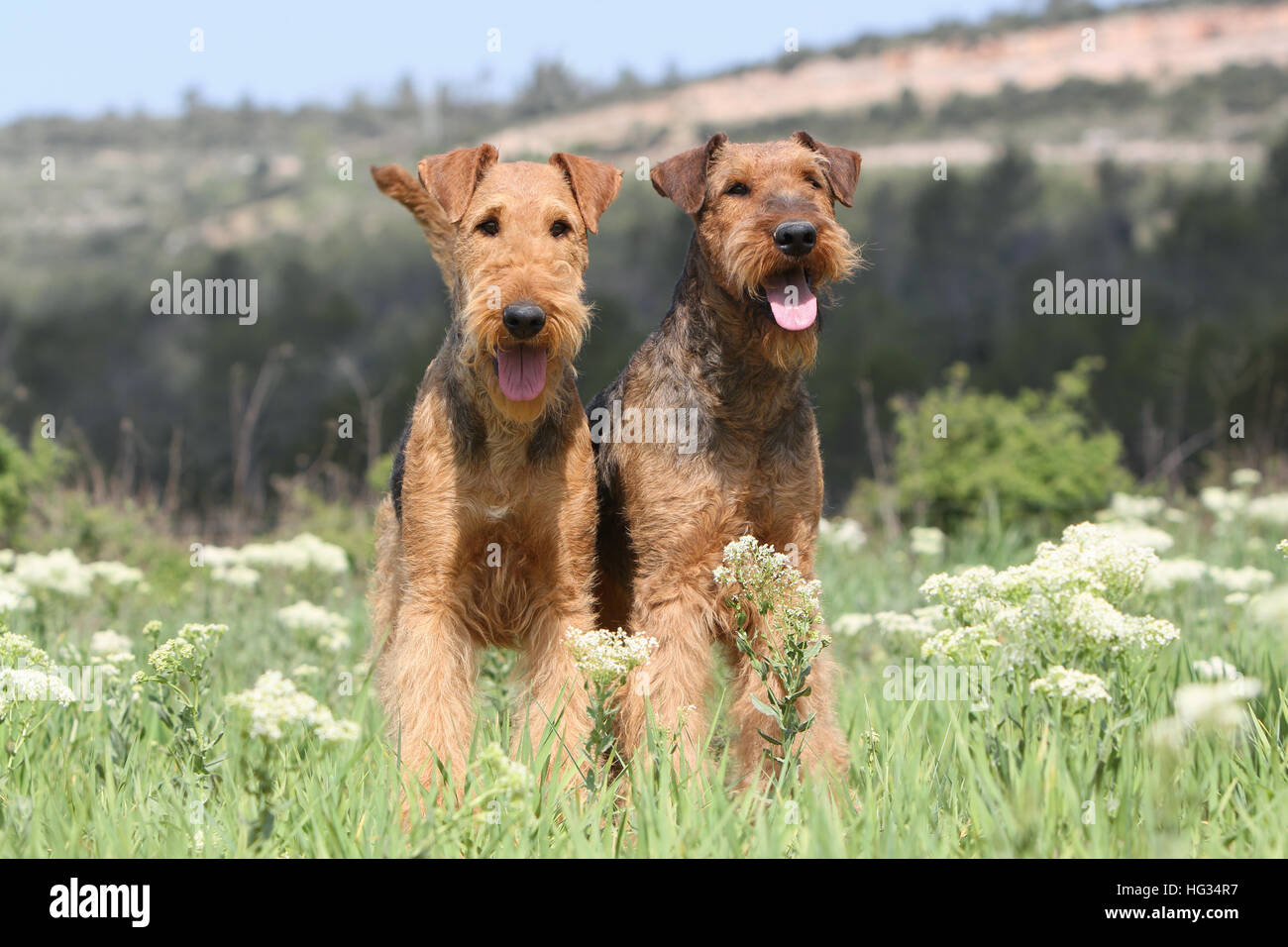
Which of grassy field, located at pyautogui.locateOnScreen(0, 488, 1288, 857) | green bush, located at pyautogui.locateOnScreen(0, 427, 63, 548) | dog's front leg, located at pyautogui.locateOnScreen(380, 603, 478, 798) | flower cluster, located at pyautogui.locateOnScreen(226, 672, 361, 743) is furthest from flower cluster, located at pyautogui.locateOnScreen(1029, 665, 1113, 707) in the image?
green bush, located at pyautogui.locateOnScreen(0, 427, 63, 548)

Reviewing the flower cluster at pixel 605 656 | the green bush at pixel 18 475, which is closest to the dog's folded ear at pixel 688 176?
the flower cluster at pixel 605 656

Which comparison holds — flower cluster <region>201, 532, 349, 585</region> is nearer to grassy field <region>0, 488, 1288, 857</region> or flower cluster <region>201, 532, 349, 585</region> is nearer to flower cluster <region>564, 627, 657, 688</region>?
grassy field <region>0, 488, 1288, 857</region>

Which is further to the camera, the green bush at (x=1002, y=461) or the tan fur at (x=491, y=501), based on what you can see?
the green bush at (x=1002, y=461)

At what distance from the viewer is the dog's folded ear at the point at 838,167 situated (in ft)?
13.4

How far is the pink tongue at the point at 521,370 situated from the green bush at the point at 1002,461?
232 inches

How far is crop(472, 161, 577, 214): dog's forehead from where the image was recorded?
375cm

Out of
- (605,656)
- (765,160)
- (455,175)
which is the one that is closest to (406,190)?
(455,175)

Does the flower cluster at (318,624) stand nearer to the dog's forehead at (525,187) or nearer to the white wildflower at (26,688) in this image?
the white wildflower at (26,688)

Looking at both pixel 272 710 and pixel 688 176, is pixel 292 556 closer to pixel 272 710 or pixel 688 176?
pixel 688 176

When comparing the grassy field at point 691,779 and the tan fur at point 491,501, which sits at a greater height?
the tan fur at point 491,501

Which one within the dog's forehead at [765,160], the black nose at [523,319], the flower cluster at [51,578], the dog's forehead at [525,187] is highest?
the dog's forehead at [765,160]

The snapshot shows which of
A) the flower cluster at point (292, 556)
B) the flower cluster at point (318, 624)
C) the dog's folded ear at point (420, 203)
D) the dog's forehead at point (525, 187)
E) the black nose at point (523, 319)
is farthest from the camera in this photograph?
the flower cluster at point (292, 556)

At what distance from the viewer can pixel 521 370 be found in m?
3.49

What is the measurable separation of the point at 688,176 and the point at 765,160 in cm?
27
